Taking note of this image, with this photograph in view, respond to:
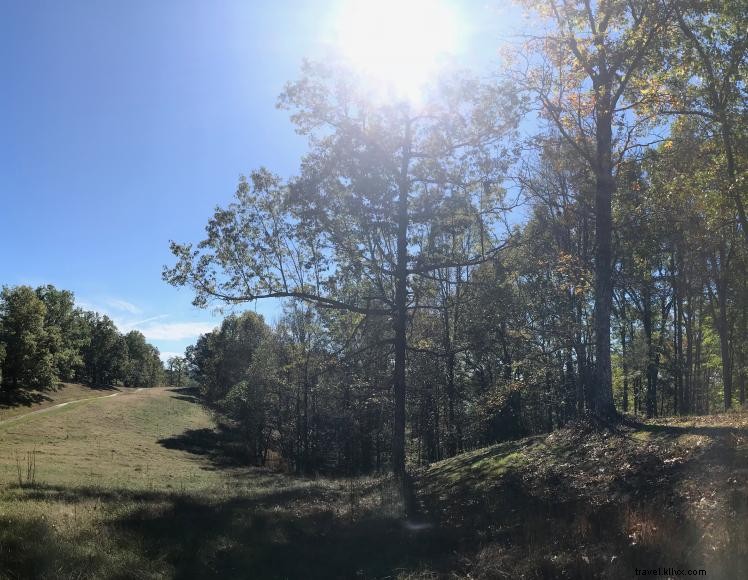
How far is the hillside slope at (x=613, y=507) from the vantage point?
19.5ft

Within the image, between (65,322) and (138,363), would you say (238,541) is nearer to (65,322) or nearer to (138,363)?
(65,322)

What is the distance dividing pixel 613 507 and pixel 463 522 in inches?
126

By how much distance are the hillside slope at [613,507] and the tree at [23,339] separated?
59079mm

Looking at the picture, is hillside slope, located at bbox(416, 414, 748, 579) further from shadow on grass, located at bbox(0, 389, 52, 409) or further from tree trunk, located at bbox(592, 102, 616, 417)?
shadow on grass, located at bbox(0, 389, 52, 409)

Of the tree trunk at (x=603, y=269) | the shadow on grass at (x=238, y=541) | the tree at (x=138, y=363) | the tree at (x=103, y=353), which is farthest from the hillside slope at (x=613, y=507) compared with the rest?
the tree at (x=138, y=363)

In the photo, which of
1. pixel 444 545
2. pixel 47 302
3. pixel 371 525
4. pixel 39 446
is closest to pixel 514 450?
pixel 371 525

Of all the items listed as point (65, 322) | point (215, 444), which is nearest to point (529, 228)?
point (215, 444)

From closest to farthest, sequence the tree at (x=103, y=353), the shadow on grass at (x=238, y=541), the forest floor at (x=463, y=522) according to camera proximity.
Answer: the forest floor at (x=463, y=522) → the shadow on grass at (x=238, y=541) → the tree at (x=103, y=353)

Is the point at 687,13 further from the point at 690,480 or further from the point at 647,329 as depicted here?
the point at 647,329

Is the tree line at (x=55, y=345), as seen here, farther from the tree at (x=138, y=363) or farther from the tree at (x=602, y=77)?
the tree at (x=602, y=77)

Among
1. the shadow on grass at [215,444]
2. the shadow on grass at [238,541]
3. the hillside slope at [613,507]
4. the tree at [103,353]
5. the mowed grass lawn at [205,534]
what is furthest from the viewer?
the tree at [103,353]

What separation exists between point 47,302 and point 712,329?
266 ft

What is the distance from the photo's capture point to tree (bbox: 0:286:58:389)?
57.3 metres

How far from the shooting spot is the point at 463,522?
1024 cm
